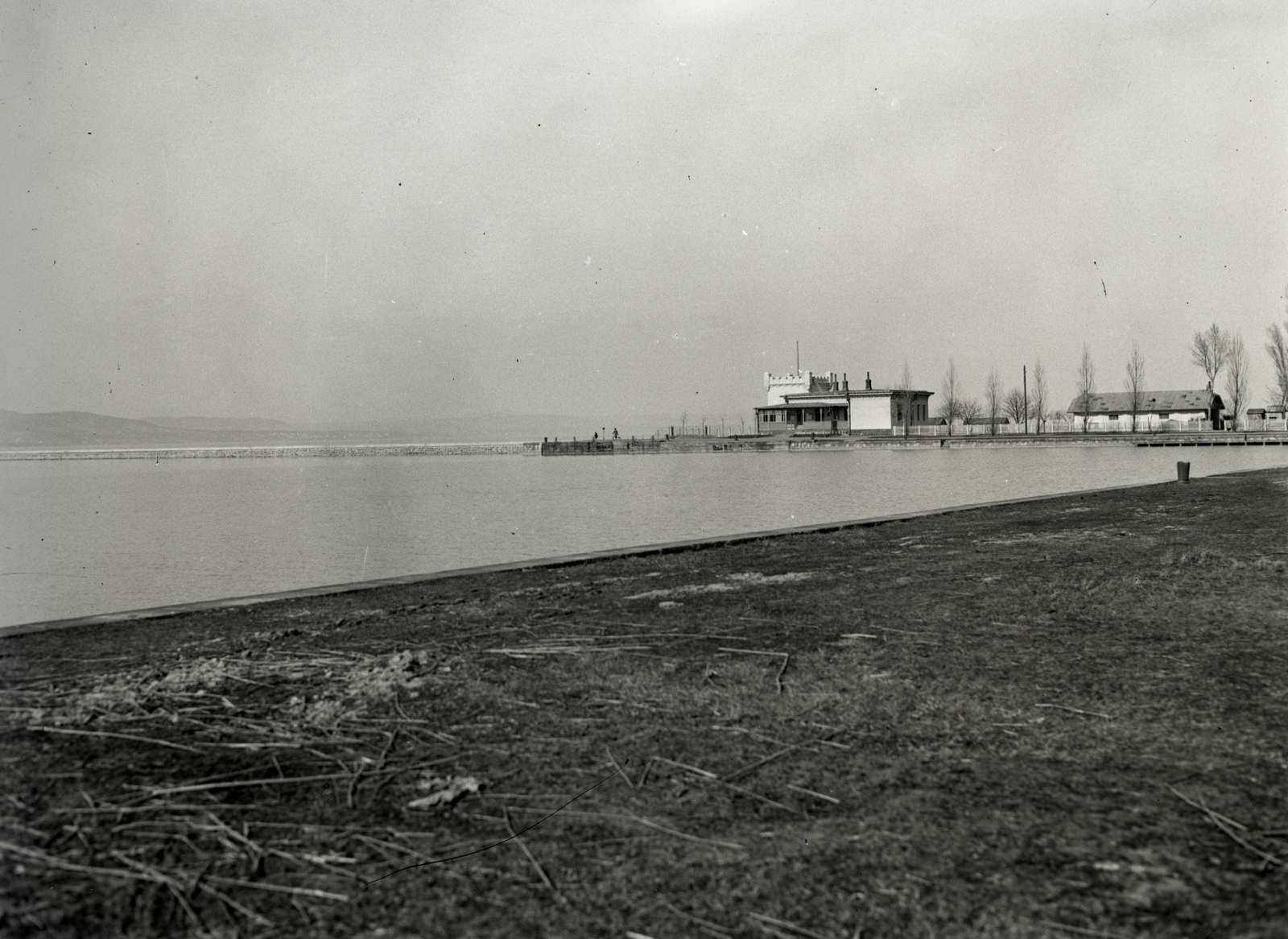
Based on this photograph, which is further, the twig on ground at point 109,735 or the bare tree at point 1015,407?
the bare tree at point 1015,407

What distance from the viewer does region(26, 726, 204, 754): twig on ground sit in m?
3.31

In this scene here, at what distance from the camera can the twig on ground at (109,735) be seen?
130 inches

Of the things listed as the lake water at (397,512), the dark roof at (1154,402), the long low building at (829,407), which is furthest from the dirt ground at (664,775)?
the dark roof at (1154,402)

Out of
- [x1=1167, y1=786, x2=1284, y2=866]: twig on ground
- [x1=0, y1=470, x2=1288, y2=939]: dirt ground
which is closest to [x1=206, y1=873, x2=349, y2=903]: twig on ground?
[x1=0, y1=470, x2=1288, y2=939]: dirt ground

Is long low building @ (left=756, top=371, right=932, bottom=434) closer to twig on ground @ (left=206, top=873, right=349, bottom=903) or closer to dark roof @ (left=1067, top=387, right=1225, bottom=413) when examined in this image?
dark roof @ (left=1067, top=387, right=1225, bottom=413)

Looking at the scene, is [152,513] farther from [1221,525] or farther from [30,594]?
[1221,525]

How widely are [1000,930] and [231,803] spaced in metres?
2.12

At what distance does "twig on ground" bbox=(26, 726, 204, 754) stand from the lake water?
375 inches

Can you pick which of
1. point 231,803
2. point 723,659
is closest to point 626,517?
point 723,659

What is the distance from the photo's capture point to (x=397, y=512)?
2555cm

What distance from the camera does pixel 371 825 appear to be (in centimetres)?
262

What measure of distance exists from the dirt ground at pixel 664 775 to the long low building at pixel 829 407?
7575 cm

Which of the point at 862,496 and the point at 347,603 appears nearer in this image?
the point at 347,603

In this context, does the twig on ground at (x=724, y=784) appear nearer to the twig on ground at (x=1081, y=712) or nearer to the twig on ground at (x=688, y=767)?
the twig on ground at (x=688, y=767)
